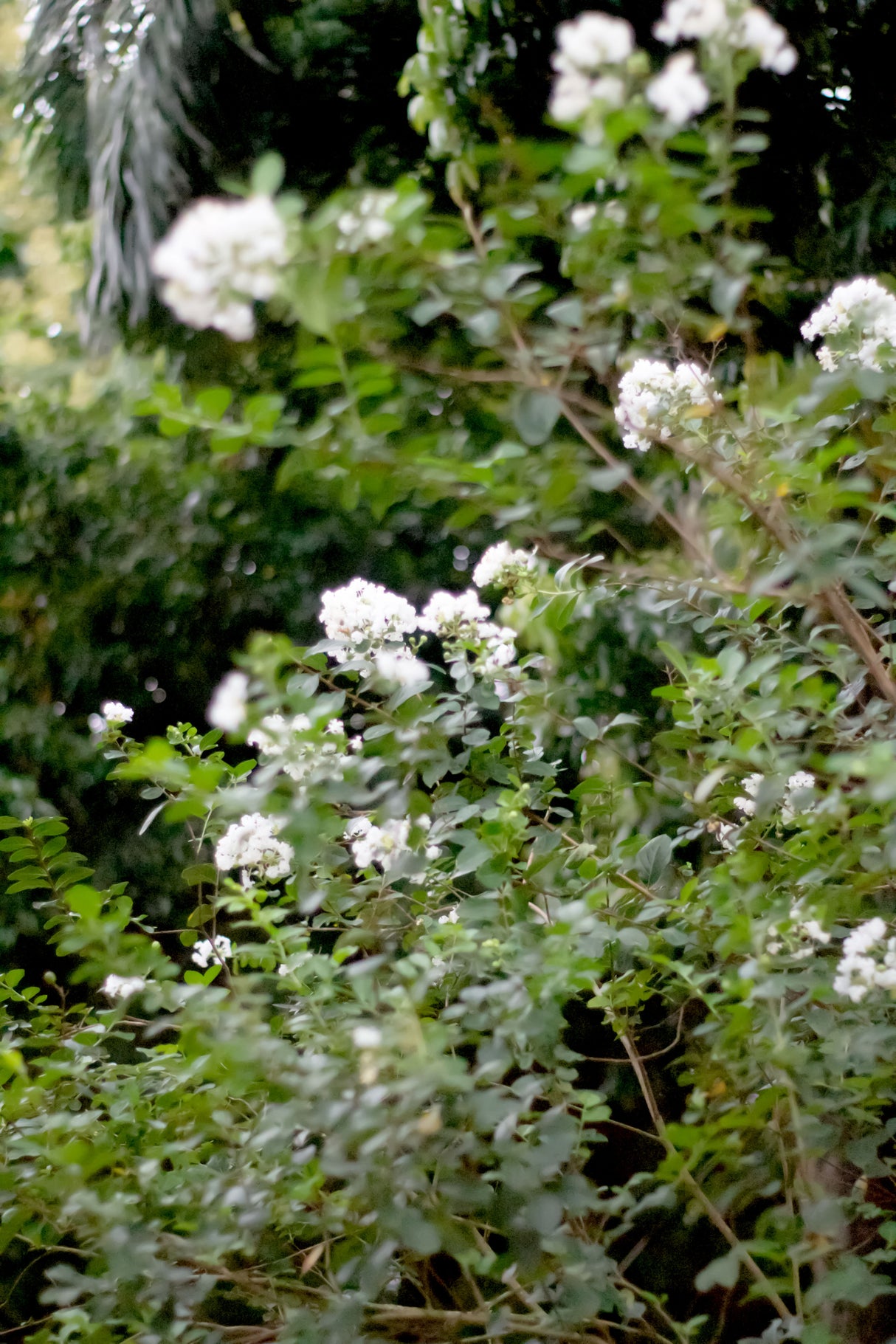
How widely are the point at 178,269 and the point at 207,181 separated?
5.93 feet

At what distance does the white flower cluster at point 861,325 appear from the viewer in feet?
3.01

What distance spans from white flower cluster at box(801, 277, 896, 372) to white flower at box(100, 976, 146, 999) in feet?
2.50

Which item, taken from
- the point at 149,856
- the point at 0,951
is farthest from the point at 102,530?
the point at 0,951

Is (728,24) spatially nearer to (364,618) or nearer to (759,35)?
(759,35)

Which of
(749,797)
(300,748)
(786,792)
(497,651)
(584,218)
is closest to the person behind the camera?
(584,218)

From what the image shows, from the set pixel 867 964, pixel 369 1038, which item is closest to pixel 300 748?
pixel 369 1038

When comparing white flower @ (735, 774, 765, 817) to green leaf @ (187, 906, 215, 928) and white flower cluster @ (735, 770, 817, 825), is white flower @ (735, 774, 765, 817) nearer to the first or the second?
white flower cluster @ (735, 770, 817, 825)

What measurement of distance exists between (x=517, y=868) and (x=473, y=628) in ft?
0.74

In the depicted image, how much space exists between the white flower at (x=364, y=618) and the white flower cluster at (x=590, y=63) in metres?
0.50

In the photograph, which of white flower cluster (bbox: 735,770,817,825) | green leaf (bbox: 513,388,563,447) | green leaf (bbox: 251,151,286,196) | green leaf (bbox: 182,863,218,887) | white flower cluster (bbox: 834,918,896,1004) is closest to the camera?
green leaf (bbox: 251,151,286,196)

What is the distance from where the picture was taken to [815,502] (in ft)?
2.34

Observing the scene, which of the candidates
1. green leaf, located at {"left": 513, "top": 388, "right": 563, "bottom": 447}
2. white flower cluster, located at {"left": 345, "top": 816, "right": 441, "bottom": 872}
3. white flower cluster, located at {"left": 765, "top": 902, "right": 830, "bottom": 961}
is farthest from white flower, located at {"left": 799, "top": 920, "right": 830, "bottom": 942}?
green leaf, located at {"left": 513, "top": 388, "right": 563, "bottom": 447}

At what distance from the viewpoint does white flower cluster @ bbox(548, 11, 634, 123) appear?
0.52 m

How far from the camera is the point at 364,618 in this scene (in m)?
0.97
